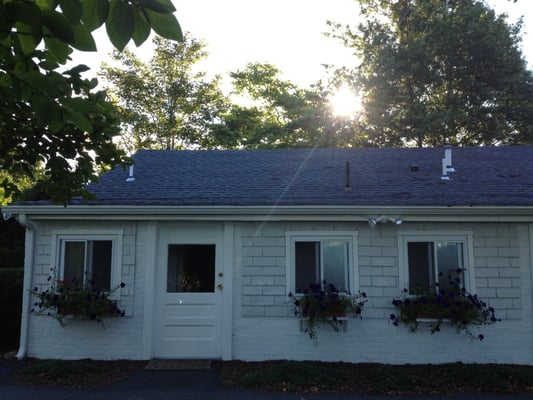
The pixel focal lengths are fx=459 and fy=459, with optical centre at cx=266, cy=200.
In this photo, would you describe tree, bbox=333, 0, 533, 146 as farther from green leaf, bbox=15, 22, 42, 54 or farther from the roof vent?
green leaf, bbox=15, 22, 42, 54

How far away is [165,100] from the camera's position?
25016 millimetres

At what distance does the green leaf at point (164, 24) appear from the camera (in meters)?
1.64

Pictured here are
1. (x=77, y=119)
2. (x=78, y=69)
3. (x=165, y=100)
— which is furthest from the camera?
(x=165, y=100)

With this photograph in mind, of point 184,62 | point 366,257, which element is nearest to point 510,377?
point 366,257

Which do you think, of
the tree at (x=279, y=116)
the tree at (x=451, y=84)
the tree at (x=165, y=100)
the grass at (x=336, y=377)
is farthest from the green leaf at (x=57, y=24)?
the tree at (x=165, y=100)

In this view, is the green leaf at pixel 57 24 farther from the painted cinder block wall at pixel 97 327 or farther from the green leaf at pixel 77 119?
the painted cinder block wall at pixel 97 327

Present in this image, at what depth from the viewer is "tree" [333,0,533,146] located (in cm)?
1831

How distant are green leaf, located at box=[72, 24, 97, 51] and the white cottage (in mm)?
5483

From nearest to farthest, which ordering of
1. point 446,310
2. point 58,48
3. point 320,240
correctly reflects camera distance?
point 58,48 → point 446,310 → point 320,240

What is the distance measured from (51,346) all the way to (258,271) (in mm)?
3480

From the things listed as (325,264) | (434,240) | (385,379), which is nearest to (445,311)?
(434,240)

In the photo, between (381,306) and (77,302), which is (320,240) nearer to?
(381,306)

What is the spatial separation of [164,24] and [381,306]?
632cm

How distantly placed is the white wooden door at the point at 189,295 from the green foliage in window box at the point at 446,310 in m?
2.83
